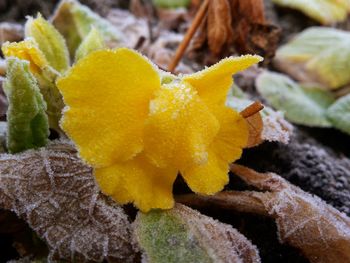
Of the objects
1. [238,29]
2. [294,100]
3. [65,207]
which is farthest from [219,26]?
[65,207]

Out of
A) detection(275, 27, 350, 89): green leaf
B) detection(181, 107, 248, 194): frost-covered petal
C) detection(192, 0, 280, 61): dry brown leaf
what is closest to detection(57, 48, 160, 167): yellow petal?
detection(181, 107, 248, 194): frost-covered petal

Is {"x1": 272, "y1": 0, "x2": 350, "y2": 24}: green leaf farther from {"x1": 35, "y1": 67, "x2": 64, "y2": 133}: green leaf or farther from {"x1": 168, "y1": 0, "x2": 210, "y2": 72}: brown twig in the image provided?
{"x1": 35, "y1": 67, "x2": 64, "y2": 133}: green leaf

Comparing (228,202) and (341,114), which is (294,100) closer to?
Answer: (341,114)

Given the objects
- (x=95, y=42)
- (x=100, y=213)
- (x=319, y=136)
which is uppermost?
(x=95, y=42)

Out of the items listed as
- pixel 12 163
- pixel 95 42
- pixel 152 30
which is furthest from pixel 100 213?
pixel 152 30

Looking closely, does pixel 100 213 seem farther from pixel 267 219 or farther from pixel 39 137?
pixel 267 219

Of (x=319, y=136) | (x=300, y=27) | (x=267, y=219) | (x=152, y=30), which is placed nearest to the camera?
(x=267, y=219)
